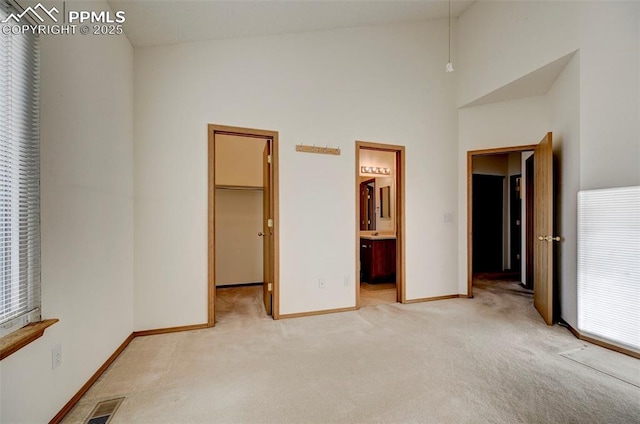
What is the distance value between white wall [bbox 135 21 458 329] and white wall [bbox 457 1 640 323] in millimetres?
858

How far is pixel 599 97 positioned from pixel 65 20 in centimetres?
416

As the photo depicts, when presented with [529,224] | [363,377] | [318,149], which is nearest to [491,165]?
[529,224]

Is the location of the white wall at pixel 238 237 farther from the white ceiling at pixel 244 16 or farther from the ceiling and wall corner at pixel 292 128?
the white ceiling at pixel 244 16

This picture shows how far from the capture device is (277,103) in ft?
10.5

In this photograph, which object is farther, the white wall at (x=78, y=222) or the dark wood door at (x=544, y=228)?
the dark wood door at (x=544, y=228)

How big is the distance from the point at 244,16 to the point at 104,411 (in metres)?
3.26

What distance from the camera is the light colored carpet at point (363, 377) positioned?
1.63m

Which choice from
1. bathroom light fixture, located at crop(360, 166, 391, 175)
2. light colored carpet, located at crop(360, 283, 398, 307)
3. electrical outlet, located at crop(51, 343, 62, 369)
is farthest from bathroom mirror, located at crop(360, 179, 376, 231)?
electrical outlet, located at crop(51, 343, 62, 369)

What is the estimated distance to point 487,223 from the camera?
236 inches

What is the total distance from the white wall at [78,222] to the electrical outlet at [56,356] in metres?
0.03

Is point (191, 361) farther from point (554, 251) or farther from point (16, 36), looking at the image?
point (554, 251)

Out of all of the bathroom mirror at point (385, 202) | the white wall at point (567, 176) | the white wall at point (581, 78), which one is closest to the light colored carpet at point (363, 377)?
the white wall at point (567, 176)

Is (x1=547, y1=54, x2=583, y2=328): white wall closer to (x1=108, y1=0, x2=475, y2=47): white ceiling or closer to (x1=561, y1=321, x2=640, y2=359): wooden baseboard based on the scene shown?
(x1=561, y1=321, x2=640, y2=359): wooden baseboard

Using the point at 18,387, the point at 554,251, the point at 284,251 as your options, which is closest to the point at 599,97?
the point at 554,251
